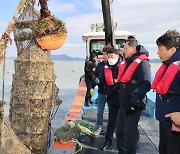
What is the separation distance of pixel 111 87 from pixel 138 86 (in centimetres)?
120

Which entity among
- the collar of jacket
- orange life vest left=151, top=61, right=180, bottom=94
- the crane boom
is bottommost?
orange life vest left=151, top=61, right=180, bottom=94

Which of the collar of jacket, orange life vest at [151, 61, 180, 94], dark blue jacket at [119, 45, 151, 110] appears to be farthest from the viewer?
dark blue jacket at [119, 45, 151, 110]

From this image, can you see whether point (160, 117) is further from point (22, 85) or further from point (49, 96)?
point (22, 85)

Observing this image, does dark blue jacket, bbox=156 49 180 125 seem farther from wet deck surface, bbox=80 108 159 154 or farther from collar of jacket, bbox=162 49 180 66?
wet deck surface, bbox=80 108 159 154

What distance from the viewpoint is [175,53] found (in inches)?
120

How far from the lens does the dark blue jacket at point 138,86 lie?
3875 mm

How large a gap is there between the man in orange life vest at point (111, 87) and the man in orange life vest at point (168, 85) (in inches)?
67.5

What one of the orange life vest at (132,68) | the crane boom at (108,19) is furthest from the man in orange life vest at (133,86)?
the crane boom at (108,19)

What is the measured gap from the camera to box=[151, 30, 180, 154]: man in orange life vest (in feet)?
9.65

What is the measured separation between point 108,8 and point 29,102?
525cm

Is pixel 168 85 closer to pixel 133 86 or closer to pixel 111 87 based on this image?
pixel 133 86

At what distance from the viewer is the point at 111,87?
5125mm

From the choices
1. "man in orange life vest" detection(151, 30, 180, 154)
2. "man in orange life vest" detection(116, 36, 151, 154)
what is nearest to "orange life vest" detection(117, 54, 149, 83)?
"man in orange life vest" detection(116, 36, 151, 154)

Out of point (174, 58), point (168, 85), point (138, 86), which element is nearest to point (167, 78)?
point (168, 85)
